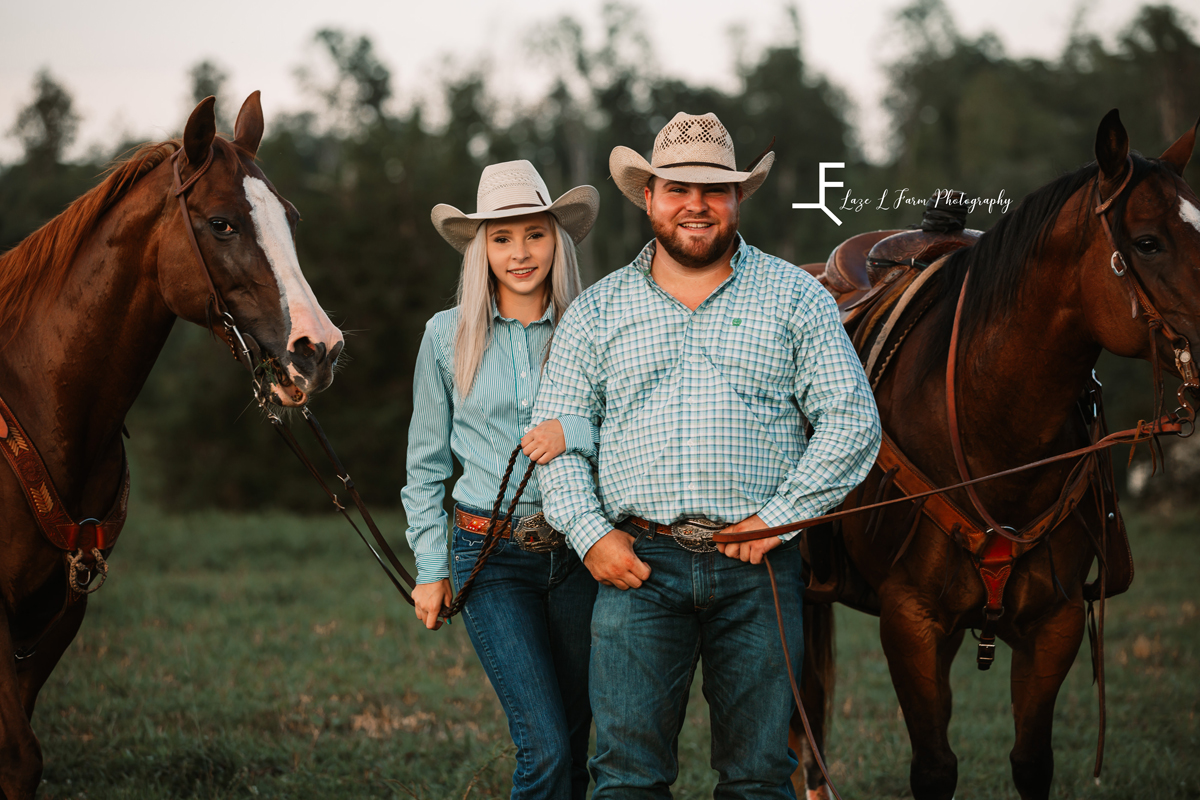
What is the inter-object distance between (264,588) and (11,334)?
19.2 feet

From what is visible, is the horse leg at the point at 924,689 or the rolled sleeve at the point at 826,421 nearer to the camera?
the rolled sleeve at the point at 826,421

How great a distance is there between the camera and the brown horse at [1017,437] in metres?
2.92

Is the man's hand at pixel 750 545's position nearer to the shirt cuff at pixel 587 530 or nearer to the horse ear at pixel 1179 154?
the shirt cuff at pixel 587 530

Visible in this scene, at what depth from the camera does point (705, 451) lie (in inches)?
98.3

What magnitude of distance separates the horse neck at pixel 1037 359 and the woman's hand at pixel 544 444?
1.42 m

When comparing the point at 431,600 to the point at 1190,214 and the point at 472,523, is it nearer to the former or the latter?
the point at 472,523

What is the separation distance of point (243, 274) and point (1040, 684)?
278 cm

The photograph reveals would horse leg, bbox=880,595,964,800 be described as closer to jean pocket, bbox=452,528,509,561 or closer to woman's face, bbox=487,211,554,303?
Result: jean pocket, bbox=452,528,509,561

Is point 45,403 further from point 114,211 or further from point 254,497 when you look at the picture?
point 254,497

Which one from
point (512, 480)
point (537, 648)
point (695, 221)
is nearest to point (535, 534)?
point (512, 480)

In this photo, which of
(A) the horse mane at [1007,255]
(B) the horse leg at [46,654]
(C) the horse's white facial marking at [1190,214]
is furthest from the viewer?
(B) the horse leg at [46,654]

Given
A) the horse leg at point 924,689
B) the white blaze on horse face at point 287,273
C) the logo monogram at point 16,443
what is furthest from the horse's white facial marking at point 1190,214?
the logo monogram at point 16,443

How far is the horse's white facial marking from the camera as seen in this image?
268cm

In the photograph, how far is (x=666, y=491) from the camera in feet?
8.27
